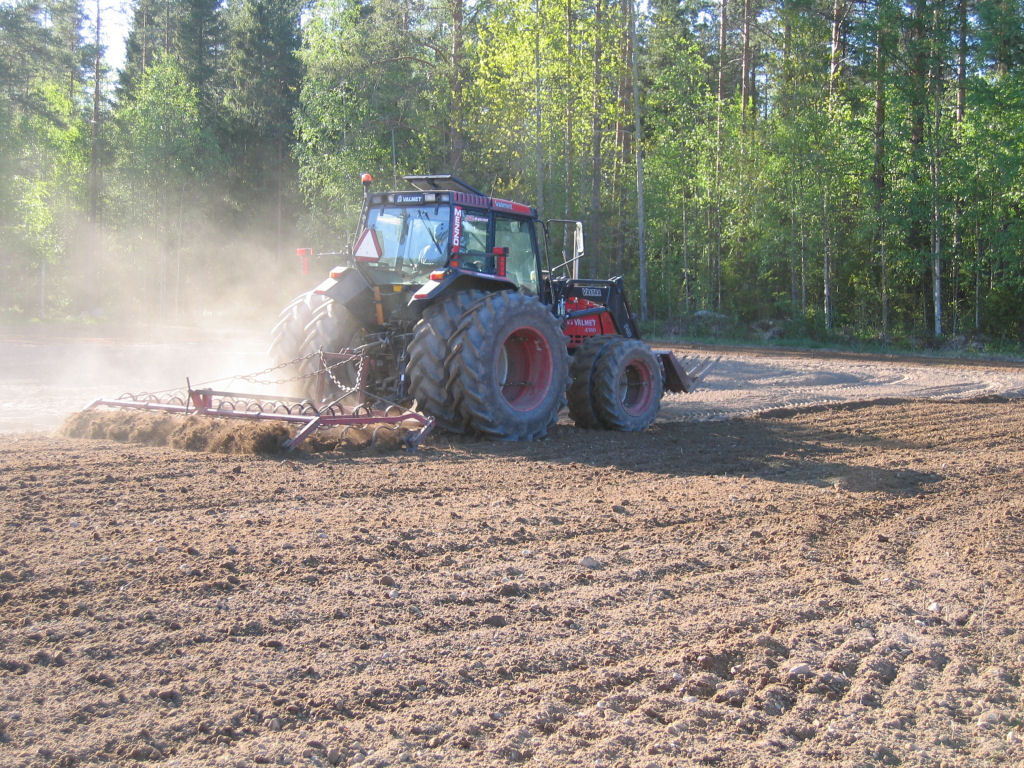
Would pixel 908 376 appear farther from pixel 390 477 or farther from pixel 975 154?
pixel 390 477

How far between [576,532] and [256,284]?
1530 inches

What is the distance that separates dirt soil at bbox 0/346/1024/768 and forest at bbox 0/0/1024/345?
71.0 feet

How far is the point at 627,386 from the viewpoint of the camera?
10.3 metres

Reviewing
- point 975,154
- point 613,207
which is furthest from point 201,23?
point 975,154

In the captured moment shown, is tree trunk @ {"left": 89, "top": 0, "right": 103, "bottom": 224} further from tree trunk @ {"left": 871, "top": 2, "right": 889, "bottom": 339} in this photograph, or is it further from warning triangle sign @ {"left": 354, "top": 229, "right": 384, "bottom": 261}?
warning triangle sign @ {"left": 354, "top": 229, "right": 384, "bottom": 261}

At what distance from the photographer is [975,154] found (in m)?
24.8

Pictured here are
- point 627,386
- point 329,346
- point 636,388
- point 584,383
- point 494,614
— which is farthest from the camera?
point 636,388

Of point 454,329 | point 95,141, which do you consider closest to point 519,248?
point 454,329

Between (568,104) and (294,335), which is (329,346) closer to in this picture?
(294,335)

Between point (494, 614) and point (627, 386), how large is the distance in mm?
6630

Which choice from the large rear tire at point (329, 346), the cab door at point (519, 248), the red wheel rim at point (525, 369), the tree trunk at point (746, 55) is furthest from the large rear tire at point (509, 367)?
the tree trunk at point (746, 55)

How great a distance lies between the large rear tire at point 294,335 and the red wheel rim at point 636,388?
3489 mm

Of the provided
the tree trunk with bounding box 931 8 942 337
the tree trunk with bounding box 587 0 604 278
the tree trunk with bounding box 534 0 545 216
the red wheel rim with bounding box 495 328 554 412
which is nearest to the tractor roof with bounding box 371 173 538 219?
the red wheel rim with bounding box 495 328 554 412

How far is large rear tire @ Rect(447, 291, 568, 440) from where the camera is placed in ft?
26.5
